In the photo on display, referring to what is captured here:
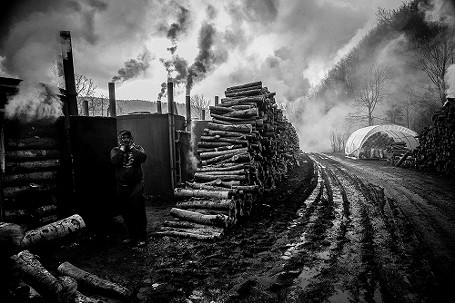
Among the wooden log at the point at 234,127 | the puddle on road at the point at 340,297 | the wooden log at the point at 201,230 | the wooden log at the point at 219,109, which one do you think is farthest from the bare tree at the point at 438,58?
the puddle on road at the point at 340,297

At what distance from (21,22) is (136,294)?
22.7 ft

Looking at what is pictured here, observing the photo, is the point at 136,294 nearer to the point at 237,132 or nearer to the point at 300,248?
the point at 300,248

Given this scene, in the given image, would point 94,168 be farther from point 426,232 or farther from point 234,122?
point 426,232

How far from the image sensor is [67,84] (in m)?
5.38

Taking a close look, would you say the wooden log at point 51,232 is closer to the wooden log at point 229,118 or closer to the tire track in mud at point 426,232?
the tire track in mud at point 426,232

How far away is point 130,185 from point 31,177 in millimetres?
1769

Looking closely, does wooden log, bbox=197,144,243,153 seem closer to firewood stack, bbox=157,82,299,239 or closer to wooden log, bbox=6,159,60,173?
firewood stack, bbox=157,82,299,239

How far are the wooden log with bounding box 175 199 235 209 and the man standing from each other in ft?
4.22

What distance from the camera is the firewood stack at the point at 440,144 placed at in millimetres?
11792

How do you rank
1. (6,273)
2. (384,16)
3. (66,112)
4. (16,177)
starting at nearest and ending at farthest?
1. (6,273)
2. (16,177)
3. (66,112)
4. (384,16)

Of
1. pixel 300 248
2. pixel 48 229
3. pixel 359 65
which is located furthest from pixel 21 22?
pixel 359 65

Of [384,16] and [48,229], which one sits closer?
[48,229]

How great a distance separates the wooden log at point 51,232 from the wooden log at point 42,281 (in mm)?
639

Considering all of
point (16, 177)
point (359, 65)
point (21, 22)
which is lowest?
point (16, 177)
